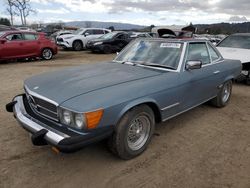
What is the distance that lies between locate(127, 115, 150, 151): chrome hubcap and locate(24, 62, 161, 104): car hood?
0.59 meters

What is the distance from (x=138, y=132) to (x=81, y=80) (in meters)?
1.10

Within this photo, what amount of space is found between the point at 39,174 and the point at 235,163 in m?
2.61

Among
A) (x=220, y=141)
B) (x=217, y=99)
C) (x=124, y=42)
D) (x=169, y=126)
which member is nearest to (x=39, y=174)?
(x=169, y=126)

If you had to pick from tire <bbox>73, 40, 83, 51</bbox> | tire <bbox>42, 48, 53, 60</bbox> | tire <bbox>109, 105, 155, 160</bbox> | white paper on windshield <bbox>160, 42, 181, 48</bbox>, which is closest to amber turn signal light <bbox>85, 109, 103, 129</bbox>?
tire <bbox>109, 105, 155, 160</bbox>

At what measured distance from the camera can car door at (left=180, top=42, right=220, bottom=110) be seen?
4.11m

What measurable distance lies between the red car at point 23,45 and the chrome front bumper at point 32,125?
867cm

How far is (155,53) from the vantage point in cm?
434

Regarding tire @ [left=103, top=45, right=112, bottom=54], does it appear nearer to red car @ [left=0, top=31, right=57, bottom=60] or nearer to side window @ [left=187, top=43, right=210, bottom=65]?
red car @ [left=0, top=31, right=57, bottom=60]

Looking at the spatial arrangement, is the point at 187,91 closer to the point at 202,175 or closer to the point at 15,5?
the point at 202,175

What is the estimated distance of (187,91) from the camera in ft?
13.5

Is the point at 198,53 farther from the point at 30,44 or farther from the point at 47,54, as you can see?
the point at 47,54

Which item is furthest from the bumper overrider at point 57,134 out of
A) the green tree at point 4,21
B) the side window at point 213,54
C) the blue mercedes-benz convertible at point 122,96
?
the green tree at point 4,21

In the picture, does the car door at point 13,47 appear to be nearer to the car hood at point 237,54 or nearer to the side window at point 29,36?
the side window at point 29,36

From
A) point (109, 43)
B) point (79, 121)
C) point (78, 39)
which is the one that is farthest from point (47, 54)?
point (79, 121)
